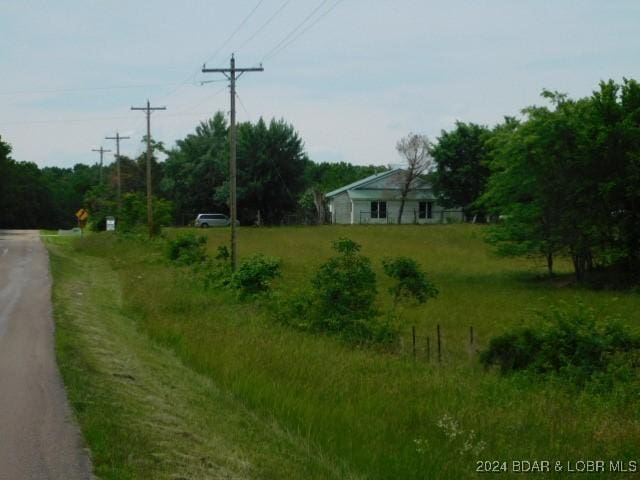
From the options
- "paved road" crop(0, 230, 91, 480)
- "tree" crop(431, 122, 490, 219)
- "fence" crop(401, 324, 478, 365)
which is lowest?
"fence" crop(401, 324, 478, 365)

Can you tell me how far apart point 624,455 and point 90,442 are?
221 inches

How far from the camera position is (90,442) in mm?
8953

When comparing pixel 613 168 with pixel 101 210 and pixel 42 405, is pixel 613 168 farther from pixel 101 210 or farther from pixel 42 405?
pixel 101 210

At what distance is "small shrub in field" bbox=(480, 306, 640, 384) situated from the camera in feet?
47.2

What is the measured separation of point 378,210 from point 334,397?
7079cm

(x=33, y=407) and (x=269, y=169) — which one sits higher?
(x=269, y=169)

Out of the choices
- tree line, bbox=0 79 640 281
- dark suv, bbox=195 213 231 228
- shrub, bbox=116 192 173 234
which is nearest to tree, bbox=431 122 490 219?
tree line, bbox=0 79 640 281

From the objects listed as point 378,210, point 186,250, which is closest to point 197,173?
point 378,210

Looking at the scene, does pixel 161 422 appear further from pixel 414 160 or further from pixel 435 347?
pixel 414 160

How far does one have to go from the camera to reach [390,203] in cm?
8294

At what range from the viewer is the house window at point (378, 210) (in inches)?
3255

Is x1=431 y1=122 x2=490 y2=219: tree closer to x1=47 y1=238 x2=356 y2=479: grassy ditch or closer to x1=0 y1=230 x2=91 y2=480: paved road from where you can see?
x1=0 y1=230 x2=91 y2=480: paved road

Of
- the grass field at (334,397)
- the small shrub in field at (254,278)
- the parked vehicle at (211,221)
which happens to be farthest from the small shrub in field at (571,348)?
the parked vehicle at (211,221)

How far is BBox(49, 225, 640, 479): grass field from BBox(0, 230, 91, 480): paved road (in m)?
0.25
